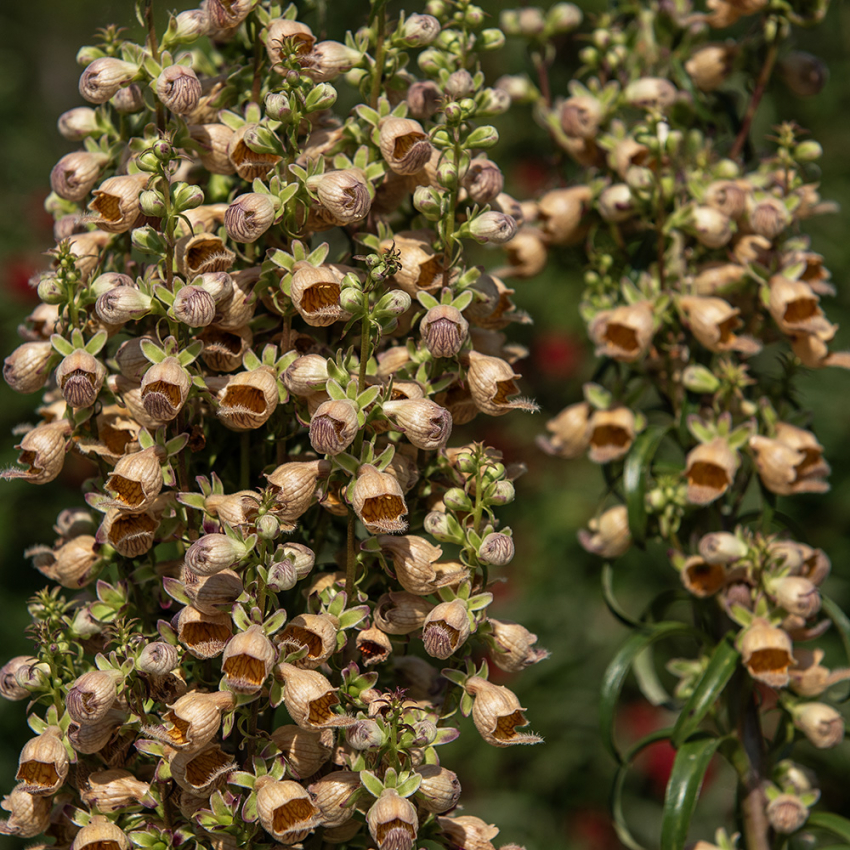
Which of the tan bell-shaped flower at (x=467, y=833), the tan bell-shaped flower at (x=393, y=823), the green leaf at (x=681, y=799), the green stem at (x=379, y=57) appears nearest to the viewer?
the tan bell-shaped flower at (x=393, y=823)

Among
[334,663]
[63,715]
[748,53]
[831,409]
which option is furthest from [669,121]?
[831,409]

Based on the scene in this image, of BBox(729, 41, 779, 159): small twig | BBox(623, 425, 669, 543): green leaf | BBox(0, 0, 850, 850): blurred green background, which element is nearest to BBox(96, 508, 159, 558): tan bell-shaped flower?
BBox(623, 425, 669, 543): green leaf

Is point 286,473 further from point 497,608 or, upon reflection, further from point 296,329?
point 497,608

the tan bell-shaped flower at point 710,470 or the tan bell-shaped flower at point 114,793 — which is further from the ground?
the tan bell-shaped flower at point 710,470

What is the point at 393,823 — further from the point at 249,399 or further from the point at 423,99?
the point at 423,99

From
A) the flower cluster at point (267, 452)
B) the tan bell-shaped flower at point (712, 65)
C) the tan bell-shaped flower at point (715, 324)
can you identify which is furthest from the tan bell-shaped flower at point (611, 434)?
the tan bell-shaped flower at point (712, 65)

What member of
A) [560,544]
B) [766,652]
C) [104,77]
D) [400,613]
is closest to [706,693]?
[766,652]

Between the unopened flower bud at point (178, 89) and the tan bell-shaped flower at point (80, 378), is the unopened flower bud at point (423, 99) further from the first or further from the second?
the tan bell-shaped flower at point (80, 378)
